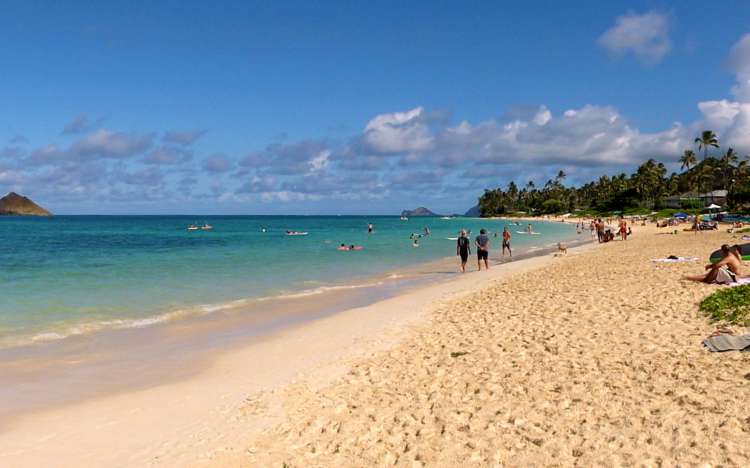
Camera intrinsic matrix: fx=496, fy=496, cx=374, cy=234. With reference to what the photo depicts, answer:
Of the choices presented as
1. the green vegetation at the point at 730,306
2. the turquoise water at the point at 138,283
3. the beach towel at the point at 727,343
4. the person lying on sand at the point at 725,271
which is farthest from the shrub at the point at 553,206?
the beach towel at the point at 727,343

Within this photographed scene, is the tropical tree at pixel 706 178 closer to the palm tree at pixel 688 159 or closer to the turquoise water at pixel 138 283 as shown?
the palm tree at pixel 688 159

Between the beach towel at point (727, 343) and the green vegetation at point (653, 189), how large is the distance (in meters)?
75.1

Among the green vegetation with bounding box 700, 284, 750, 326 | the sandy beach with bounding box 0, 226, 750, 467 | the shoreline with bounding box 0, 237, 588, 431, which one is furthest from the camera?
the green vegetation with bounding box 700, 284, 750, 326

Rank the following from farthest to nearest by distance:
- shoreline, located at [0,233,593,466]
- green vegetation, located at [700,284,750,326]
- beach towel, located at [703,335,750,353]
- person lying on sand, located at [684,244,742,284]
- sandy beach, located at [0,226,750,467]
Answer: person lying on sand, located at [684,244,742,284] < green vegetation, located at [700,284,750,326] < beach towel, located at [703,335,750,353] < shoreline, located at [0,233,593,466] < sandy beach, located at [0,226,750,467]

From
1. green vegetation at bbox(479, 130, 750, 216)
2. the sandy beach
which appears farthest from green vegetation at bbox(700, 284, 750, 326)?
green vegetation at bbox(479, 130, 750, 216)

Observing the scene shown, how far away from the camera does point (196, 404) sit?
24.3 ft

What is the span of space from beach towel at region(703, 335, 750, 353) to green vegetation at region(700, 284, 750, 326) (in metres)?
1.69

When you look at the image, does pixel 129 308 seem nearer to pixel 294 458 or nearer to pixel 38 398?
pixel 38 398

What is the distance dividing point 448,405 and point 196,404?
3.76 meters

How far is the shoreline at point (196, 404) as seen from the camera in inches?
237

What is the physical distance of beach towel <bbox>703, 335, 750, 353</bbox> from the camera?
7.02 meters

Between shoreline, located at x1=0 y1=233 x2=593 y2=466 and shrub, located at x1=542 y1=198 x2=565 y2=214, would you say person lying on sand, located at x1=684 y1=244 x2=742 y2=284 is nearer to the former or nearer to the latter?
shoreline, located at x1=0 y1=233 x2=593 y2=466

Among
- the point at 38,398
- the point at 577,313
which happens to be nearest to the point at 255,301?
the point at 38,398

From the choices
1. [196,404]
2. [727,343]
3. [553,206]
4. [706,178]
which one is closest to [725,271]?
[727,343]
